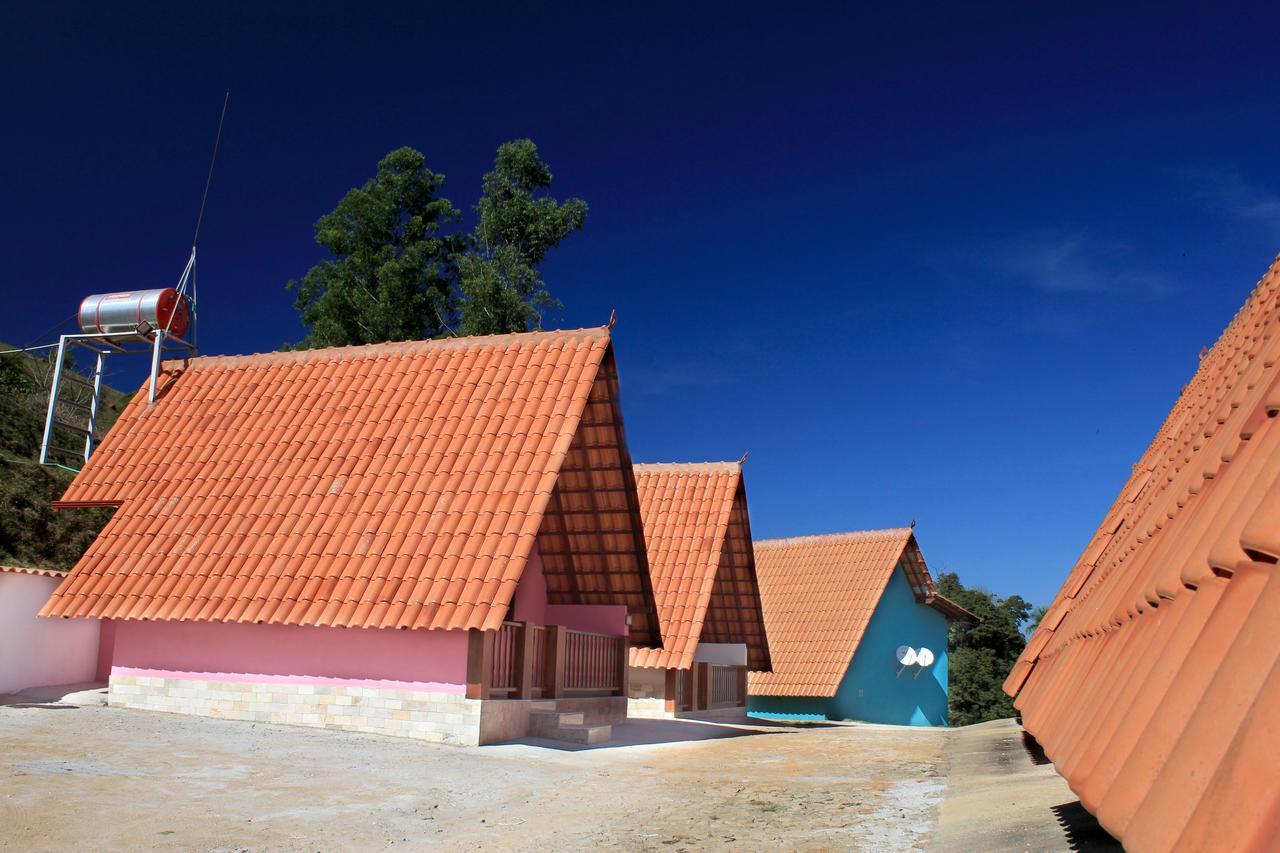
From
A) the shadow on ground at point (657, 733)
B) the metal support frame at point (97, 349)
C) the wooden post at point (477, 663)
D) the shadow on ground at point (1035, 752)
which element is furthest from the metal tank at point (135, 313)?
the shadow on ground at point (1035, 752)

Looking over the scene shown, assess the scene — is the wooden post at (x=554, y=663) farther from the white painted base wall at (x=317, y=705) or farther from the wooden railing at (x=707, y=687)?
the wooden railing at (x=707, y=687)

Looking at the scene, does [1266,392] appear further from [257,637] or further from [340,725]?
[257,637]

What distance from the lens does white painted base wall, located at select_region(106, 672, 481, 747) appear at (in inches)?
491

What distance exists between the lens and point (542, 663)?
15.2 meters

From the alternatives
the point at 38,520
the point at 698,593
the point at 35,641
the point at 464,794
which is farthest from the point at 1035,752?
the point at 38,520

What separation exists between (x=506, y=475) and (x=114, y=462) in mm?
6802

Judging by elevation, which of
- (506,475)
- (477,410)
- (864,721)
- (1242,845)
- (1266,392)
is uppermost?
(477,410)

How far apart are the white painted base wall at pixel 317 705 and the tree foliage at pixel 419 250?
18.7 m

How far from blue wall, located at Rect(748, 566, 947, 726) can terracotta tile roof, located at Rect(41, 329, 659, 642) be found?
1278 centimetres

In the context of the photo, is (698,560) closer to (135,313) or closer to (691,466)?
(691,466)

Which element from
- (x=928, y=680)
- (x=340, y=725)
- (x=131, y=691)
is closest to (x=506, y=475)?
(x=340, y=725)

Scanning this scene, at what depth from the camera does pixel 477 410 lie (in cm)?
1495

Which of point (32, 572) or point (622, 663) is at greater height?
point (32, 572)

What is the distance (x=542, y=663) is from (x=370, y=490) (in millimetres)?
3474
